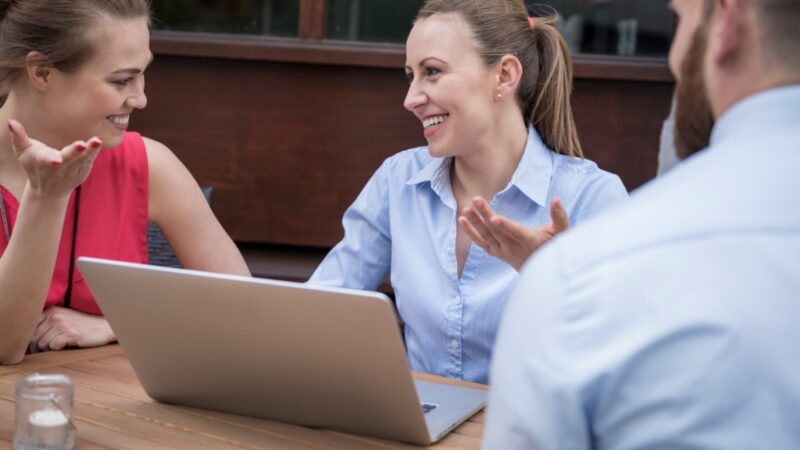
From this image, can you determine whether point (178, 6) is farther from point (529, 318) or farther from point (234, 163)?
point (529, 318)

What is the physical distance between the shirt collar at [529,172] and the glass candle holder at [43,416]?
107 centimetres

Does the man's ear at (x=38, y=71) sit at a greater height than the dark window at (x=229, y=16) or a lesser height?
greater

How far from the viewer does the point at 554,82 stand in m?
2.33

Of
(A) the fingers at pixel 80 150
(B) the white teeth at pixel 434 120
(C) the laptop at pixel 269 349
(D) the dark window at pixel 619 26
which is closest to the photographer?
(C) the laptop at pixel 269 349

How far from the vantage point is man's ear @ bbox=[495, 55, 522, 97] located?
2.28m

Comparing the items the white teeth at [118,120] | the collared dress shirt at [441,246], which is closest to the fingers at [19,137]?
the white teeth at [118,120]

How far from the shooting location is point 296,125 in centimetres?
374

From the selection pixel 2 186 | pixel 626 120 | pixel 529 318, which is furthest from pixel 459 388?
pixel 626 120

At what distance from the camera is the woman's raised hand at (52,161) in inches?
67.4

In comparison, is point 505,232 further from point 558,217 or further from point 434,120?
point 434,120

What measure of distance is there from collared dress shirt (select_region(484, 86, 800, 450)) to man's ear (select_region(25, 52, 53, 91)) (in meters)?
1.62

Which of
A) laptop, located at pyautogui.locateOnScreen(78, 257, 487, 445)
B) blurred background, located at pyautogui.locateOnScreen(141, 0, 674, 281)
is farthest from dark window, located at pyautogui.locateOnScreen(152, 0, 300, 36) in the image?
laptop, located at pyautogui.locateOnScreen(78, 257, 487, 445)

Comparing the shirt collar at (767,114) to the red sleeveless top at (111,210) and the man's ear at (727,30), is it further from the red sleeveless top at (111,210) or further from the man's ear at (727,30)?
the red sleeveless top at (111,210)

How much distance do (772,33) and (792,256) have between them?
0.60 feet
